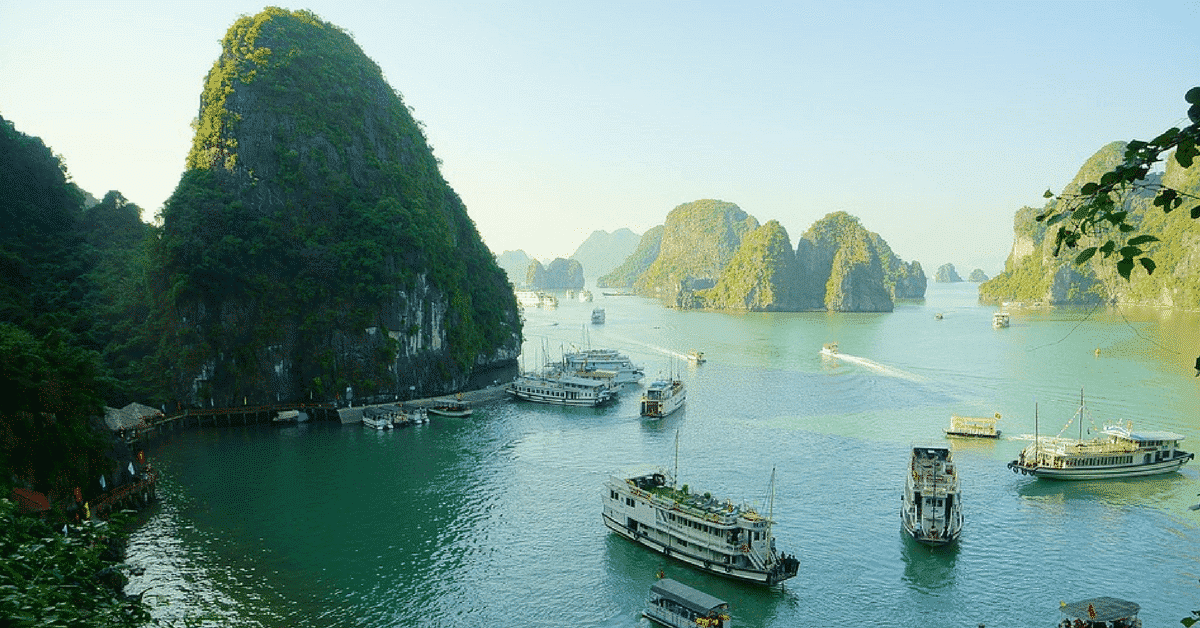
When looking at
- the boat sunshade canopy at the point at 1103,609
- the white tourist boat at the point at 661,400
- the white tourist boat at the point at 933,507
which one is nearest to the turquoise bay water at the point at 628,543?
the white tourist boat at the point at 933,507

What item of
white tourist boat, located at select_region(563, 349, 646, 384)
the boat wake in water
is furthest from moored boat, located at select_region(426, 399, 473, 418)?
the boat wake in water

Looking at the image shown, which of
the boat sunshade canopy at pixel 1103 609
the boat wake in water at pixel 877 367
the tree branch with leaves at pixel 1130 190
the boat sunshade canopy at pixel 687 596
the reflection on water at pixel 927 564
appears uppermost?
the tree branch with leaves at pixel 1130 190

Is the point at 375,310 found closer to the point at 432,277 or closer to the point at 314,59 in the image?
the point at 432,277

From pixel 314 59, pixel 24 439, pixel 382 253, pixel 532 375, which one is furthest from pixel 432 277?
pixel 24 439

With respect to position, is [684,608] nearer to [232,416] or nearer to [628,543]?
[628,543]

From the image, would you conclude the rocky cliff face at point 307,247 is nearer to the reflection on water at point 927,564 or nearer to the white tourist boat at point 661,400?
the white tourist boat at point 661,400

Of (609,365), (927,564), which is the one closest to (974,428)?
(927,564)
